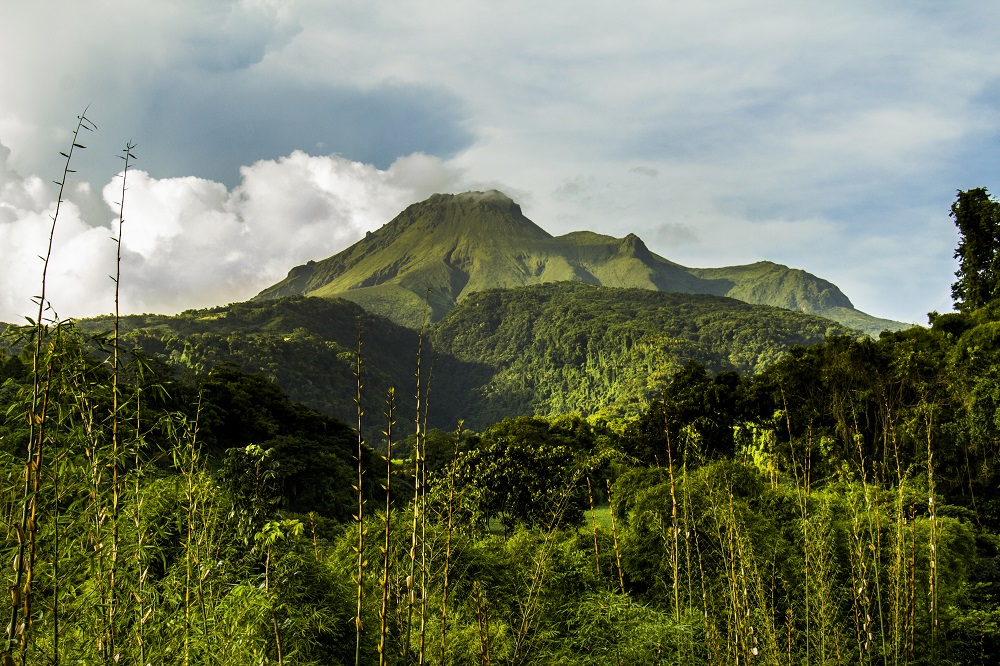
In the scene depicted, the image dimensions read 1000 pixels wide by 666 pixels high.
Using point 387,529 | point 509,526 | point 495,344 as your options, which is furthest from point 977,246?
point 495,344

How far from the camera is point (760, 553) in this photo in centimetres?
863

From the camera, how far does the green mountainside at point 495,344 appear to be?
76.1 meters

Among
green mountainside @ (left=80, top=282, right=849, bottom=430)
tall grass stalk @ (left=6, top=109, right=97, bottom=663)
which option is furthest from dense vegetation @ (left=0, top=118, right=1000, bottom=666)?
green mountainside @ (left=80, top=282, right=849, bottom=430)

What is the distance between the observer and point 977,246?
89.8 ft

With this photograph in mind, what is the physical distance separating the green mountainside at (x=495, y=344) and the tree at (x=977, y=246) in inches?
1794

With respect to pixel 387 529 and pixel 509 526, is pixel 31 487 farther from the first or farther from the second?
pixel 509 526

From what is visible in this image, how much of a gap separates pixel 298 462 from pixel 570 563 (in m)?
11.4

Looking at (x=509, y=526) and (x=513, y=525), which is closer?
(x=513, y=525)

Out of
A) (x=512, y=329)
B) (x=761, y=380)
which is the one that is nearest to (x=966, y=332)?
(x=761, y=380)

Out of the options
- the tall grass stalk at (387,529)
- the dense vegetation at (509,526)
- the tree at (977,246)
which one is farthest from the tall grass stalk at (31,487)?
the tree at (977,246)

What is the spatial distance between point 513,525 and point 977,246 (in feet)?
79.6

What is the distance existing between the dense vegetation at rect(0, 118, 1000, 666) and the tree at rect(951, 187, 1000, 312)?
10cm

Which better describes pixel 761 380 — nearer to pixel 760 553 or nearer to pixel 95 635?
pixel 760 553

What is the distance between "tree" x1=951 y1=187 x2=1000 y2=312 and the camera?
26.7 metres
